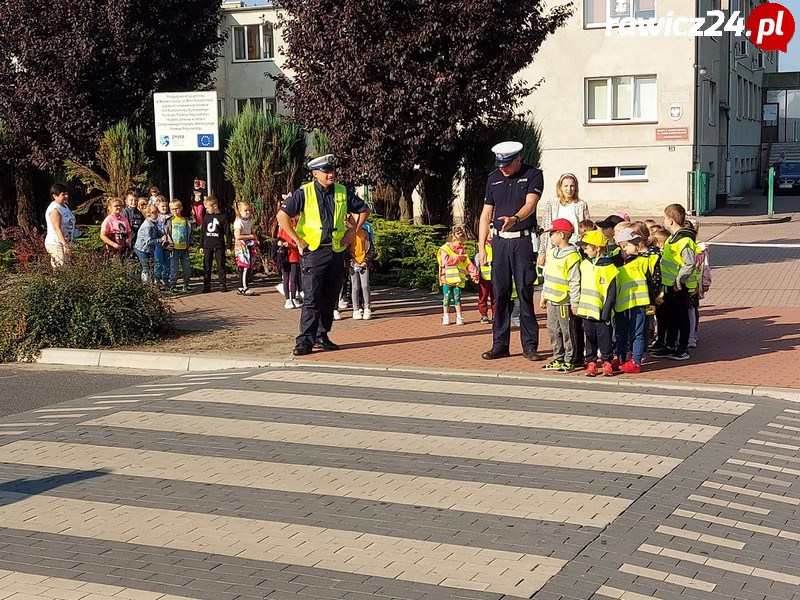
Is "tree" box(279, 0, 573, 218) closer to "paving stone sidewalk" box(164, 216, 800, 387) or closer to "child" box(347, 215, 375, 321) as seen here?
"paving stone sidewalk" box(164, 216, 800, 387)

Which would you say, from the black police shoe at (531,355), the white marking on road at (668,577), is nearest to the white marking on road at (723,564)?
the white marking on road at (668,577)

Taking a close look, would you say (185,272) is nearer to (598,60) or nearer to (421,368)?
(421,368)

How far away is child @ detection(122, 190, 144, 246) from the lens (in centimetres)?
1789

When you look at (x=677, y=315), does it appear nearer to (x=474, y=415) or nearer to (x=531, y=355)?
(x=531, y=355)

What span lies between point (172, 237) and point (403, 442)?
34.9 feet

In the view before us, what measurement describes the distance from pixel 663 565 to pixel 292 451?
3074 millimetres

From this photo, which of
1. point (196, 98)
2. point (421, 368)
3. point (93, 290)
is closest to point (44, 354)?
point (93, 290)

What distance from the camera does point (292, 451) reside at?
7.69 m

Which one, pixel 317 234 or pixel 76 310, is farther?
pixel 76 310

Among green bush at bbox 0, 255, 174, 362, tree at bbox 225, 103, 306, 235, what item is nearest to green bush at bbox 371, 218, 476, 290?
tree at bbox 225, 103, 306, 235

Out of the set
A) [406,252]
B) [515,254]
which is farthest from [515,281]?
[406,252]

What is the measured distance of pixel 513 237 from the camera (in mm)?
11117

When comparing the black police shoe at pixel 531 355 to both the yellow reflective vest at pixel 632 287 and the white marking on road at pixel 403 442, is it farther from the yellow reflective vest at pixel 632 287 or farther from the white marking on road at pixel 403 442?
the white marking on road at pixel 403 442

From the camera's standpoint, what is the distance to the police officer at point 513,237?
36.3 feet
